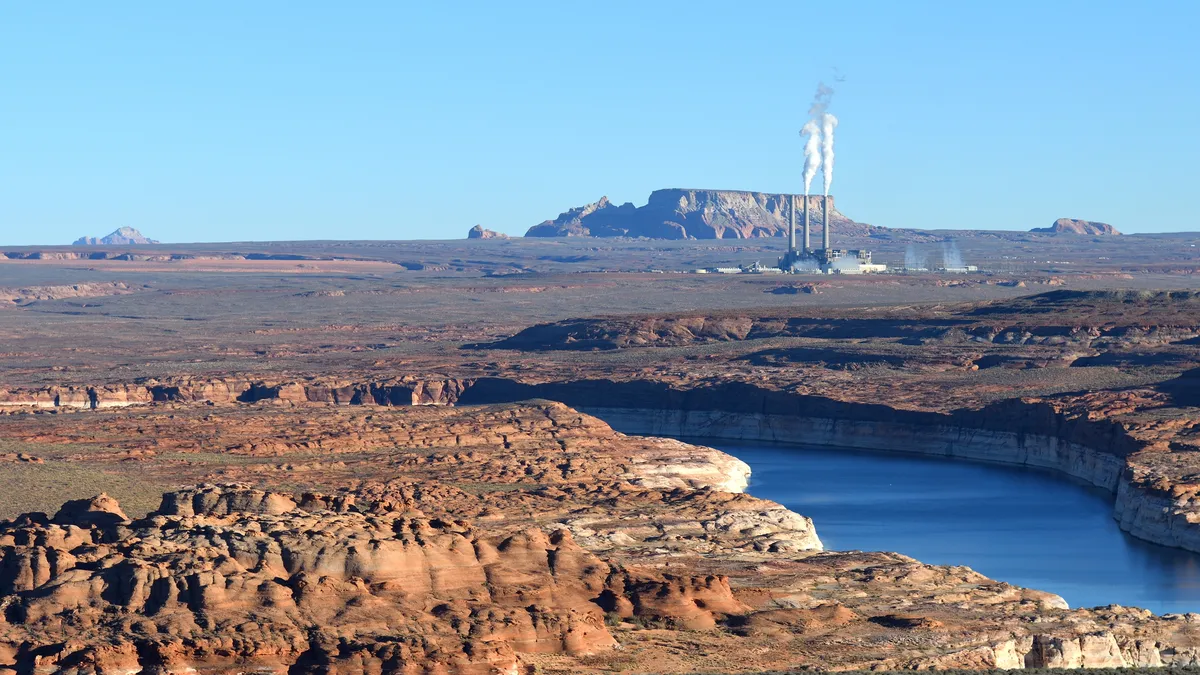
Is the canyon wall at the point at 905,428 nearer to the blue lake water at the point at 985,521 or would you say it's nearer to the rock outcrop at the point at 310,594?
the blue lake water at the point at 985,521

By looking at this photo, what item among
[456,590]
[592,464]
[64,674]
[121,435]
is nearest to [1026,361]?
[592,464]

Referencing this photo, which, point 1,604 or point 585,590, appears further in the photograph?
point 585,590

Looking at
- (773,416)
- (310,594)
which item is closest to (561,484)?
(310,594)

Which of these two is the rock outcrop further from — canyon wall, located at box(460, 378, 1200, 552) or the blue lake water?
canyon wall, located at box(460, 378, 1200, 552)

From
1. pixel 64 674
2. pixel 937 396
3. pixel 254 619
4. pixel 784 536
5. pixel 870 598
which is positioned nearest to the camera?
pixel 64 674

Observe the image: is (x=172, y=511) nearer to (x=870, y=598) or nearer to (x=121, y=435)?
(x=870, y=598)

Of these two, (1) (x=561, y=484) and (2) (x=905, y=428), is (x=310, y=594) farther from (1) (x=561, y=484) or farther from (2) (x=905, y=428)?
(2) (x=905, y=428)

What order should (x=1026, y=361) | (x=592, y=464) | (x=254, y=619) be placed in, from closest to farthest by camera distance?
(x=254, y=619), (x=592, y=464), (x=1026, y=361)

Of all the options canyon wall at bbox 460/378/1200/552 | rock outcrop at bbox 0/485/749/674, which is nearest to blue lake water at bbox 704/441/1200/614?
canyon wall at bbox 460/378/1200/552
